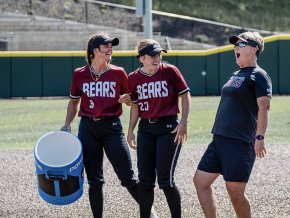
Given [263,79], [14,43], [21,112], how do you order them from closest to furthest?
[263,79], [21,112], [14,43]

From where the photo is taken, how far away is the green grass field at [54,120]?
14.3m

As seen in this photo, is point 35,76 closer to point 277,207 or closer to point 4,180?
point 4,180

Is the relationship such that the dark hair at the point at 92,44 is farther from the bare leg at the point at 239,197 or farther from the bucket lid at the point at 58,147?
the bare leg at the point at 239,197

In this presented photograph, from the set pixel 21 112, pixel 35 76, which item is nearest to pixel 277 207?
pixel 21 112

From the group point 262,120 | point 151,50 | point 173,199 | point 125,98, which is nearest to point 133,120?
point 125,98

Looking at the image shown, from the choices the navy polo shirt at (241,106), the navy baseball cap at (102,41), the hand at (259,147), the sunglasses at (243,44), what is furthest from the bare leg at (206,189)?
the navy baseball cap at (102,41)

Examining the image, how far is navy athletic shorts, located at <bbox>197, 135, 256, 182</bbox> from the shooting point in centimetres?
638

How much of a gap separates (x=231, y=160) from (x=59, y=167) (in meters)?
1.51

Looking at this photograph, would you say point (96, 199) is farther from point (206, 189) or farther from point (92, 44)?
point (92, 44)

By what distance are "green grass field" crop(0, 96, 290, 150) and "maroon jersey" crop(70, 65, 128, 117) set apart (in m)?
6.01

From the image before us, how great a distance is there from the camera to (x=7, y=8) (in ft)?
130

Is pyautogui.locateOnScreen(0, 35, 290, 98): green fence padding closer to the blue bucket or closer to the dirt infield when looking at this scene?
the dirt infield

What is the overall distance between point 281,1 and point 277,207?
44872mm

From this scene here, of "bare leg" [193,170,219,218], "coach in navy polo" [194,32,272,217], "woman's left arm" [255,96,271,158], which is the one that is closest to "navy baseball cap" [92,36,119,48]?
"coach in navy polo" [194,32,272,217]
